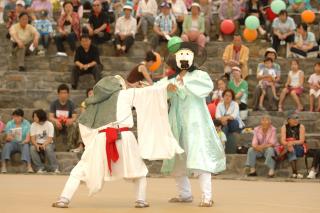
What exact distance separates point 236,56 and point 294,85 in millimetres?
1526

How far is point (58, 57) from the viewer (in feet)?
73.4

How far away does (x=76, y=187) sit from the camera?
1184 cm

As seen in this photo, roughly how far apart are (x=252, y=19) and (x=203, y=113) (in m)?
9.78

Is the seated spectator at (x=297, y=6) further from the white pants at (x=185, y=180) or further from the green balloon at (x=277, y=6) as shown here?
the white pants at (x=185, y=180)

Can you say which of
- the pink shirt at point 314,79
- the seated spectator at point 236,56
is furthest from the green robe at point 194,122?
the seated spectator at point 236,56

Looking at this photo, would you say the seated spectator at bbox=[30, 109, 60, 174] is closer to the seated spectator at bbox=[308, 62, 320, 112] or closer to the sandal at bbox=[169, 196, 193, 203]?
the seated spectator at bbox=[308, 62, 320, 112]

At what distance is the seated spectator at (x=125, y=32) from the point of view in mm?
22375

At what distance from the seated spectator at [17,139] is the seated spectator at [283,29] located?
5999 millimetres

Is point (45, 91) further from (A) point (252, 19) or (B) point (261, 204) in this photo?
(B) point (261, 204)

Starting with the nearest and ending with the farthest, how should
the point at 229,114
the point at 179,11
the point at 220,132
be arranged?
the point at 220,132 < the point at 229,114 < the point at 179,11

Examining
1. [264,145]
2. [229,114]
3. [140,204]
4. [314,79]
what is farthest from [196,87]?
[314,79]

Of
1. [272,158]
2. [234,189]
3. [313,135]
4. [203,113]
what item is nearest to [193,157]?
[203,113]

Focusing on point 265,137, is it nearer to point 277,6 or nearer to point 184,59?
point 277,6

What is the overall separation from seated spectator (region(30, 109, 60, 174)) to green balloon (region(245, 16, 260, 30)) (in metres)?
5.34
